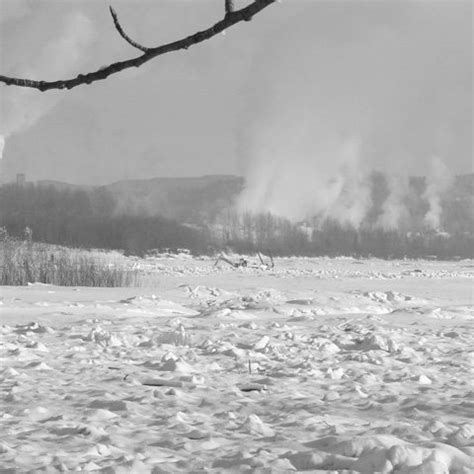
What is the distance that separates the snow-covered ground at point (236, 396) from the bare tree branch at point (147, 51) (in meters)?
2.26

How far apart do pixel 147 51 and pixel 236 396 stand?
4.17 m

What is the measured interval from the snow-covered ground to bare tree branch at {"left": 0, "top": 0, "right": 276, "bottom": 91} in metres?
2.26

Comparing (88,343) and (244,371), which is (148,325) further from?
(244,371)

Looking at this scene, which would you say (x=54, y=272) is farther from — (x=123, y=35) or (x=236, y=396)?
(x=123, y=35)

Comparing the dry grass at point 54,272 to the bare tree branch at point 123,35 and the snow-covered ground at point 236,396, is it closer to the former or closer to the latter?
the snow-covered ground at point 236,396

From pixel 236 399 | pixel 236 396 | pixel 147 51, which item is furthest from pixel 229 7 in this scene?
pixel 236 396

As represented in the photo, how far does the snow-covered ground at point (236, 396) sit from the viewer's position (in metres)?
3.74

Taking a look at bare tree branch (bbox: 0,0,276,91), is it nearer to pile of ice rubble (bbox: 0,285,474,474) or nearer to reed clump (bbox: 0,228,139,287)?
pile of ice rubble (bbox: 0,285,474,474)

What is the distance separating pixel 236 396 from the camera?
5480 millimetres

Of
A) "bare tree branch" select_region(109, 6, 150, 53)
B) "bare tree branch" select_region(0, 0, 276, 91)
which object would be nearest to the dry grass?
"bare tree branch" select_region(0, 0, 276, 91)

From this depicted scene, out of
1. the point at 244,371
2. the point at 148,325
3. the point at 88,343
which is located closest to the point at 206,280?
the point at 148,325

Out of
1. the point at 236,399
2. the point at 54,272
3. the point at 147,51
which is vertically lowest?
the point at 236,399

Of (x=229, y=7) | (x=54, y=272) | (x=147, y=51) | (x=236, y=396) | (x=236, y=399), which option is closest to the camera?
(x=229, y=7)

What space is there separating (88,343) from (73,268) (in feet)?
46.6
